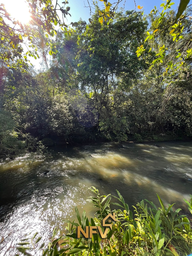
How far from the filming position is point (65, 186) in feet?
15.4

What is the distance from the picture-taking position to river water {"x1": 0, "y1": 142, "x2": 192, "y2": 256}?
120 inches

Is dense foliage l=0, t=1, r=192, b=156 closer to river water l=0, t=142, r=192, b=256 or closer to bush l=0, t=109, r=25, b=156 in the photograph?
bush l=0, t=109, r=25, b=156

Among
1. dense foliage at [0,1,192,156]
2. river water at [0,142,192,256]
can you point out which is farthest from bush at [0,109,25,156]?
dense foliage at [0,1,192,156]

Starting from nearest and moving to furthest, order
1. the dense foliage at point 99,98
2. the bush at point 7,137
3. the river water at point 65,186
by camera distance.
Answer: the river water at point 65,186
the bush at point 7,137
the dense foliage at point 99,98

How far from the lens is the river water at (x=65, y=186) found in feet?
10.0

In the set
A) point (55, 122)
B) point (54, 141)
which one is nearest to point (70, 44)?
point (55, 122)

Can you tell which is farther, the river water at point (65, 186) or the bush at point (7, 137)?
the bush at point (7, 137)

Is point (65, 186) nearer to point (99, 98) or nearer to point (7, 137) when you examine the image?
point (7, 137)

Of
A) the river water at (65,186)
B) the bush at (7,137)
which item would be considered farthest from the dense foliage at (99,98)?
the river water at (65,186)

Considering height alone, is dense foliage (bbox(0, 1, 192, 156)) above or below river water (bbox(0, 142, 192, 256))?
above

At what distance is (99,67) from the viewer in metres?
10.6

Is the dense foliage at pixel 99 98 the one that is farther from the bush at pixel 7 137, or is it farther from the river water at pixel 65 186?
the river water at pixel 65 186

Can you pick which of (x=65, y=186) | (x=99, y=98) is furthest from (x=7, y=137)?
Answer: (x=99, y=98)

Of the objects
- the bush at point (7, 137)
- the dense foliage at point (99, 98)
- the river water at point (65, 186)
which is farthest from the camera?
the dense foliage at point (99, 98)
